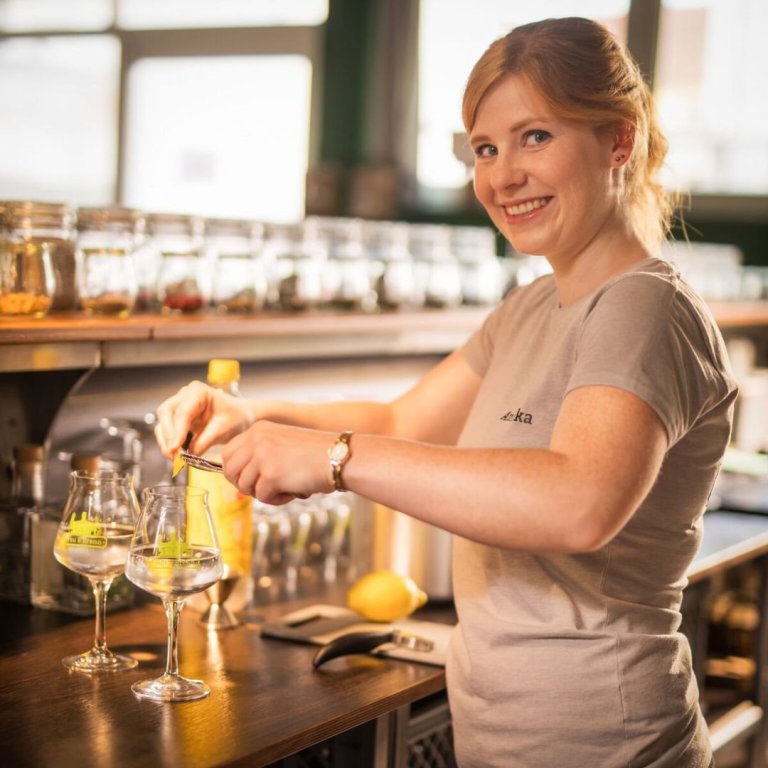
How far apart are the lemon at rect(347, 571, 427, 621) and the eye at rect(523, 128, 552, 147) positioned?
774 millimetres

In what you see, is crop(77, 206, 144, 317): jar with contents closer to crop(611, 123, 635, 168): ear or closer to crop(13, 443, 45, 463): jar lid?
crop(13, 443, 45, 463): jar lid

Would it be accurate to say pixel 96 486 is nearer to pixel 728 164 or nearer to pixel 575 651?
pixel 575 651

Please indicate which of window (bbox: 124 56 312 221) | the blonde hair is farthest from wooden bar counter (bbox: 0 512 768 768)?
window (bbox: 124 56 312 221)

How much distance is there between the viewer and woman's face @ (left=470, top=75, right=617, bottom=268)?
4.60ft

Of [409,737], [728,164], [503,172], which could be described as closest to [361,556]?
[409,737]

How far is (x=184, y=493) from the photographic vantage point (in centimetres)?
148

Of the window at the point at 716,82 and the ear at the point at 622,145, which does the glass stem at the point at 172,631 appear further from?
the window at the point at 716,82

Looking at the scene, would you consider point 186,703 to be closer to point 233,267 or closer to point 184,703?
point 184,703

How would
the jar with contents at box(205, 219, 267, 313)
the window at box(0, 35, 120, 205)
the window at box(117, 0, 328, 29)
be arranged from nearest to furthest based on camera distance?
the jar with contents at box(205, 219, 267, 313), the window at box(117, 0, 328, 29), the window at box(0, 35, 120, 205)

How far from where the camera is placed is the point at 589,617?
1421mm

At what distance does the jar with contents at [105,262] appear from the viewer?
6.31 feet

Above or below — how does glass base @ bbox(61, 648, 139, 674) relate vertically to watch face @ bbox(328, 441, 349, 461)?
below

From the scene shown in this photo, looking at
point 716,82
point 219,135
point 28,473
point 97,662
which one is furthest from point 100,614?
point 219,135

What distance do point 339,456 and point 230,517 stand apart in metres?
0.64
